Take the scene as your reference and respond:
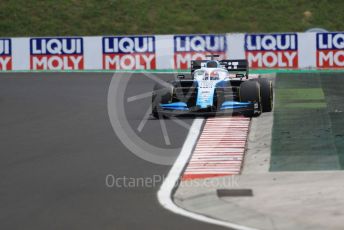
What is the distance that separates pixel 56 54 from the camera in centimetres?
3741

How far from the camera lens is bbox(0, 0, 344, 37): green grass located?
47219mm

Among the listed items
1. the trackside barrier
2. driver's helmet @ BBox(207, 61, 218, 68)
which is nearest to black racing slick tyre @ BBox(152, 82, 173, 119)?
driver's helmet @ BBox(207, 61, 218, 68)

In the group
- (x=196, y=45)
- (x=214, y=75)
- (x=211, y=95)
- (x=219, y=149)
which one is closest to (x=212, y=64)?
(x=214, y=75)

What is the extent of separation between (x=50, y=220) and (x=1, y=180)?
10.1 feet

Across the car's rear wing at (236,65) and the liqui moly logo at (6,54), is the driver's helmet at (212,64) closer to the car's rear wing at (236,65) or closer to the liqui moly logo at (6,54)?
the car's rear wing at (236,65)

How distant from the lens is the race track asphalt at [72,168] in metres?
10.8

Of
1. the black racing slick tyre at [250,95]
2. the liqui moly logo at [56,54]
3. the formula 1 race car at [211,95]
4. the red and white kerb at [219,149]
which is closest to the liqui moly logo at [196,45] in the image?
the liqui moly logo at [56,54]

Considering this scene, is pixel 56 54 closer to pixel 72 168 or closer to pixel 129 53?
pixel 129 53

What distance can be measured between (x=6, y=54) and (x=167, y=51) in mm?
7123

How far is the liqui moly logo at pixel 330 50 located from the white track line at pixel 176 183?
17870 millimetres

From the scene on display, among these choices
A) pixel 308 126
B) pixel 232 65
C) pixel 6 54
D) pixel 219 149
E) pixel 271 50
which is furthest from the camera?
pixel 6 54

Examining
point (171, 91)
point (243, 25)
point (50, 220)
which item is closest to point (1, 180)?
point (50, 220)

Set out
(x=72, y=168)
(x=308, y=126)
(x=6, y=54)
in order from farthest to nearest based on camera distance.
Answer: (x=6, y=54) < (x=308, y=126) < (x=72, y=168)

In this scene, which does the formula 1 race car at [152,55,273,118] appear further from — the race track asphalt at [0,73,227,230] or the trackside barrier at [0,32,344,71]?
the trackside barrier at [0,32,344,71]
